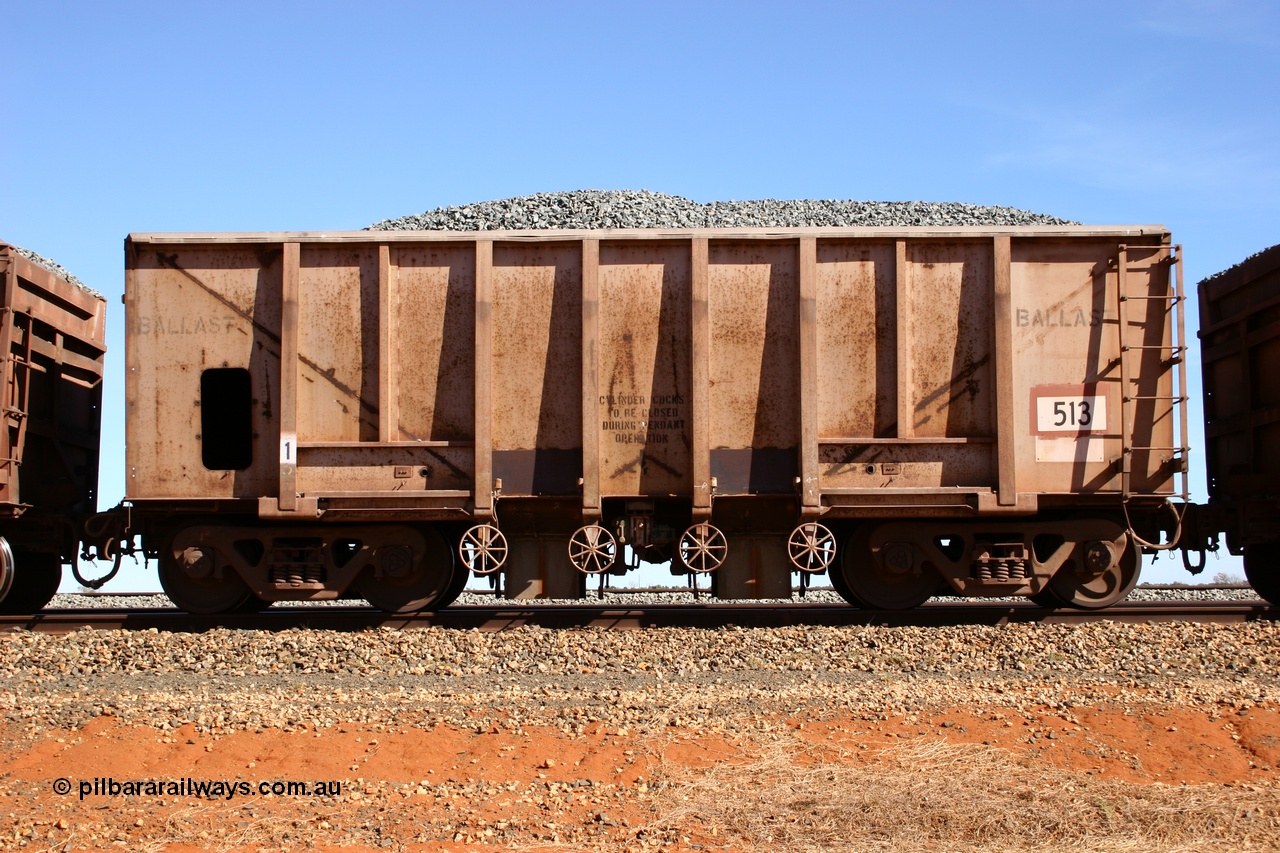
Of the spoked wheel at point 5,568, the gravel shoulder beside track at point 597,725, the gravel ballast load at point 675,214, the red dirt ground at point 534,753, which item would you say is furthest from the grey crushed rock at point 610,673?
the gravel ballast load at point 675,214

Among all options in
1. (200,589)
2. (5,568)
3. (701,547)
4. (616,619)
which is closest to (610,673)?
(616,619)

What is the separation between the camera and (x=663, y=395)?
996cm

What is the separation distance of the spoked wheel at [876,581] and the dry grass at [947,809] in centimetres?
389

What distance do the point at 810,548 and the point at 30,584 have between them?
8.16 metres

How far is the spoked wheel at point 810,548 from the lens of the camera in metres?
9.86

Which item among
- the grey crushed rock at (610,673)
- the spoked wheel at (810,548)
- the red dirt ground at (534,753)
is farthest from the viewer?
the spoked wheel at (810,548)

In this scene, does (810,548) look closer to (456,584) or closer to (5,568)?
(456,584)

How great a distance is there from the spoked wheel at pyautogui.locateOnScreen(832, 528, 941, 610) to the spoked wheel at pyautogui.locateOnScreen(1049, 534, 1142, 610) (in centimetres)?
122

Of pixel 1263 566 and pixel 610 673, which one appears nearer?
pixel 610 673

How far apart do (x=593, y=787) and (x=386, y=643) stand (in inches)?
141

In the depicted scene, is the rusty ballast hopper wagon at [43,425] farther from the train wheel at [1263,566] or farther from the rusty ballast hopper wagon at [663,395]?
the train wheel at [1263,566]

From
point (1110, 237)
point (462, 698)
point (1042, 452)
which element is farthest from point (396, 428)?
point (1110, 237)

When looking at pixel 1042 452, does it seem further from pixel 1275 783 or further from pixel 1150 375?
pixel 1275 783

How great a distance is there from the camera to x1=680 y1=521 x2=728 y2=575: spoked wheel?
32.4 feet
